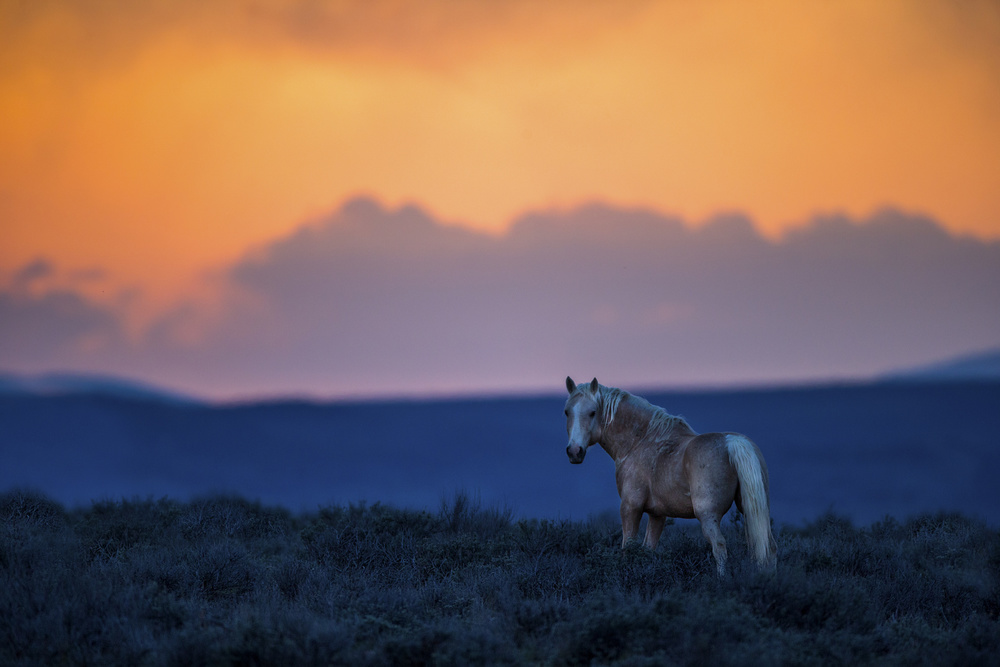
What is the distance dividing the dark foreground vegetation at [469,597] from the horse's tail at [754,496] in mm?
221

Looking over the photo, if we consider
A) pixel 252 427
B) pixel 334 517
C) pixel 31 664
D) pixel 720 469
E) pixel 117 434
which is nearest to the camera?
pixel 31 664

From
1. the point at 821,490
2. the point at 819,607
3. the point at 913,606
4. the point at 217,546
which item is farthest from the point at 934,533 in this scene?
the point at 821,490

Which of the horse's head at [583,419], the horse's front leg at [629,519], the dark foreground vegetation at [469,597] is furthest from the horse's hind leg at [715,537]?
the horse's head at [583,419]

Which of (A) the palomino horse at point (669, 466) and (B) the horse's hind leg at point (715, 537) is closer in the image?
(A) the palomino horse at point (669, 466)

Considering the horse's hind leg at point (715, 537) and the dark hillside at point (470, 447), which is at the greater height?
the horse's hind leg at point (715, 537)

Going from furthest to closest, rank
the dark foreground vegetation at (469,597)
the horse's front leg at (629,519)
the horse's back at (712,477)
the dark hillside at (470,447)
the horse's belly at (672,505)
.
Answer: the dark hillside at (470,447) → the horse's front leg at (629,519) → the horse's belly at (672,505) → the horse's back at (712,477) → the dark foreground vegetation at (469,597)

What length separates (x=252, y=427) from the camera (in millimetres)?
90750

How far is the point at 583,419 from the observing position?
9.03 metres

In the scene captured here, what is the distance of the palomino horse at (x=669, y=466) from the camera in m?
7.95

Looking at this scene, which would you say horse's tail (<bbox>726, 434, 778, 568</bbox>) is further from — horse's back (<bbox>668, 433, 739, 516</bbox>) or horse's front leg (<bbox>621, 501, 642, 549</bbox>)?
horse's front leg (<bbox>621, 501, 642, 549</bbox>)

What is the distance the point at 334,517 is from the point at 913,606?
703 centimetres

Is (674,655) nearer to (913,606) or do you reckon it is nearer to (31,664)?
(913,606)

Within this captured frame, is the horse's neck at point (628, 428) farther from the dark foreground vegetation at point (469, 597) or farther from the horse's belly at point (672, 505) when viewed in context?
the dark foreground vegetation at point (469, 597)

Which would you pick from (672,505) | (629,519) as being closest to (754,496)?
(672,505)
